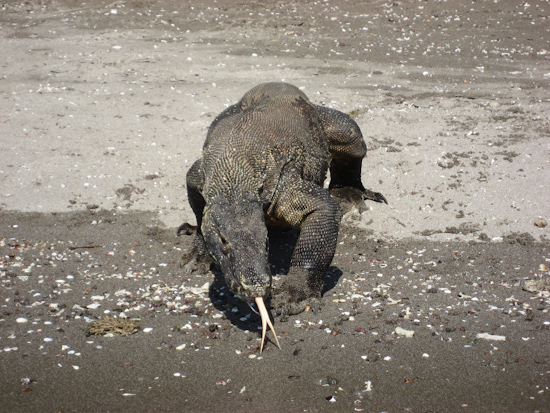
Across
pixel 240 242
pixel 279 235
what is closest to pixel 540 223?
pixel 279 235

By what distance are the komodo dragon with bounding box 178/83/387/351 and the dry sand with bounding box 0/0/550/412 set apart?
317 millimetres

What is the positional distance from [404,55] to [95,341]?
843cm

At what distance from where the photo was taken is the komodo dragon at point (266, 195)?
3.49m

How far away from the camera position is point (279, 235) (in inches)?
220

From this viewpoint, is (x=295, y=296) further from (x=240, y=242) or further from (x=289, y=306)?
(x=240, y=242)

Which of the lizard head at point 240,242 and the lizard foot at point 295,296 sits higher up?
the lizard head at point 240,242

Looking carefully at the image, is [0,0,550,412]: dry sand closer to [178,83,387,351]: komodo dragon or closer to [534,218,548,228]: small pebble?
[534,218,548,228]: small pebble

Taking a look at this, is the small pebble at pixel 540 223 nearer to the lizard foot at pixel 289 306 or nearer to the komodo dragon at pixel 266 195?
the komodo dragon at pixel 266 195

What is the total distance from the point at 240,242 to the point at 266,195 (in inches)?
35.9

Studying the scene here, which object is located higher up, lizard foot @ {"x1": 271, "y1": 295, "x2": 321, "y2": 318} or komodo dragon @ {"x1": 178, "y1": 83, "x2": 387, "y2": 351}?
komodo dragon @ {"x1": 178, "y1": 83, "x2": 387, "y2": 351}

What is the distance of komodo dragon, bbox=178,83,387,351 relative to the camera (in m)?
3.49

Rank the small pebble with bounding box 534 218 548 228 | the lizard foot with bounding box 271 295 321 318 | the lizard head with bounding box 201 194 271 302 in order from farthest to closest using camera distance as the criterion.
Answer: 1. the small pebble with bounding box 534 218 548 228
2. the lizard foot with bounding box 271 295 321 318
3. the lizard head with bounding box 201 194 271 302

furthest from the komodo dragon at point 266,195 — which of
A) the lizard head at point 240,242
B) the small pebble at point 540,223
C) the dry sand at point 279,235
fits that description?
the small pebble at point 540,223

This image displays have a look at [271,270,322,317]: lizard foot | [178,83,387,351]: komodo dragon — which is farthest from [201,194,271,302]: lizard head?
[271,270,322,317]: lizard foot
